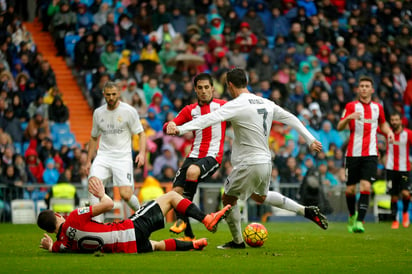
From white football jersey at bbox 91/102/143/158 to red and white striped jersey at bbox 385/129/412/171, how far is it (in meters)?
6.90

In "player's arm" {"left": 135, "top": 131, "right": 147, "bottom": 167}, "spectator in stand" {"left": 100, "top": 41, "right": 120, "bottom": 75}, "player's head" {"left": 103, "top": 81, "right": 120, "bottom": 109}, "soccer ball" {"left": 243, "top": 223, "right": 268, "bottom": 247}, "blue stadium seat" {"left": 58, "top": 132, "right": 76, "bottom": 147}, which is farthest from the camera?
"spectator in stand" {"left": 100, "top": 41, "right": 120, "bottom": 75}

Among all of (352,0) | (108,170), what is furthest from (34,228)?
(352,0)

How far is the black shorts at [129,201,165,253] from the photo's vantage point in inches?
410

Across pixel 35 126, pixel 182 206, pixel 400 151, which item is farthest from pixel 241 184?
pixel 35 126

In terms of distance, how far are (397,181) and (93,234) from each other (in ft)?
35.3

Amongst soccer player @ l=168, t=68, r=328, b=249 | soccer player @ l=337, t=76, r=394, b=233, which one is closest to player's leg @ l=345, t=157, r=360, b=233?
soccer player @ l=337, t=76, r=394, b=233

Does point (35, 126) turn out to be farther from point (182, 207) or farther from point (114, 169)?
point (182, 207)

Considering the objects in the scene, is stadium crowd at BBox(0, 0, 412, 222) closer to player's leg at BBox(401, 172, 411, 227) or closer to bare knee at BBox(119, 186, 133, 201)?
player's leg at BBox(401, 172, 411, 227)

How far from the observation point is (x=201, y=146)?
13383 mm

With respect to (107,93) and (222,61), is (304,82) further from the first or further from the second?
(107,93)

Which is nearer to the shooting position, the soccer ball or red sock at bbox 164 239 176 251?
red sock at bbox 164 239 176 251

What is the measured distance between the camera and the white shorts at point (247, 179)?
440 inches

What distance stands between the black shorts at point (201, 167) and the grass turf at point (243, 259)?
101 centimetres

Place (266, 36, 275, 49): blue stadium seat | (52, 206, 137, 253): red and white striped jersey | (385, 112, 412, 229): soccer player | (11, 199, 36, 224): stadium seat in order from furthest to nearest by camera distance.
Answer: (266, 36, 275, 49): blue stadium seat, (11, 199, 36, 224): stadium seat, (385, 112, 412, 229): soccer player, (52, 206, 137, 253): red and white striped jersey
